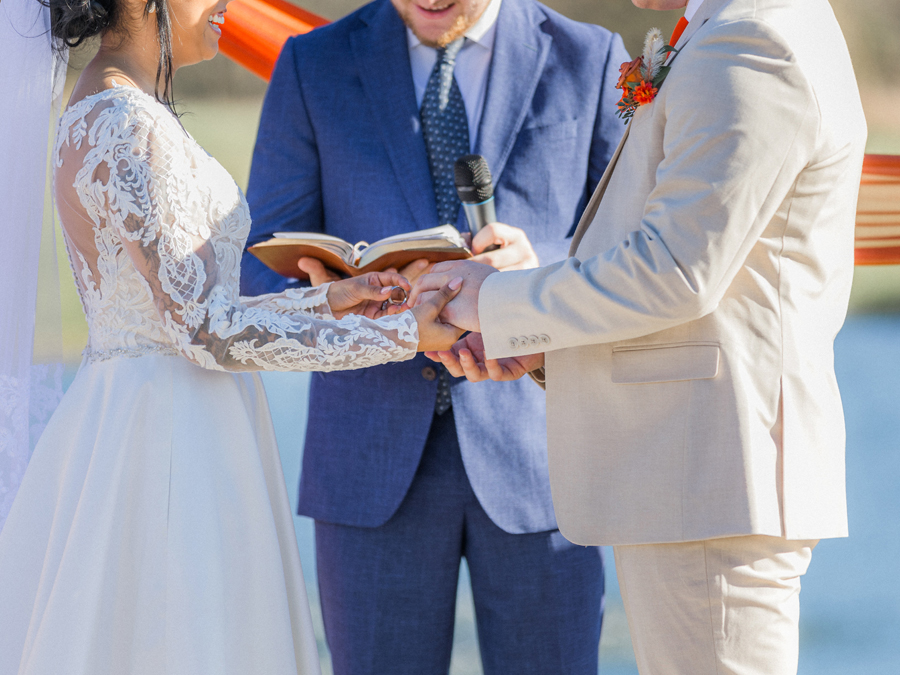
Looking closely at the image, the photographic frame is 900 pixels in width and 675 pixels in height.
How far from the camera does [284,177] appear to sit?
226 centimetres

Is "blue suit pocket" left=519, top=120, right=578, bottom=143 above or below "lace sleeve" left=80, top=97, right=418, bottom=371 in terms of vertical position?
above

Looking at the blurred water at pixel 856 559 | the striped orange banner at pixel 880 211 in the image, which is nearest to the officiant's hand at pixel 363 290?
the blurred water at pixel 856 559

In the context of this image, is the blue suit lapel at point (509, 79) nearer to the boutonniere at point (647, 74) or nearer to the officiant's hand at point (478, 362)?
the officiant's hand at point (478, 362)

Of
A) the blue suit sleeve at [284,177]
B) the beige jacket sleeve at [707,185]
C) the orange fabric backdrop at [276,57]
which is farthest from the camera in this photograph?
the orange fabric backdrop at [276,57]

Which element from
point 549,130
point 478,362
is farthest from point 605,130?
point 478,362

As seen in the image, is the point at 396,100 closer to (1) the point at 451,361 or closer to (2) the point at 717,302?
(1) the point at 451,361

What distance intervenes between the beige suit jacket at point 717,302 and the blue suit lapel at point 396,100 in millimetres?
650

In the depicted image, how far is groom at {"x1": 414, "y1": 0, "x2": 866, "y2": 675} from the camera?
136cm

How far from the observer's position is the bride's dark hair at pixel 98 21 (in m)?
1.66

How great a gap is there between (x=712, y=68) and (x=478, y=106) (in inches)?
37.7

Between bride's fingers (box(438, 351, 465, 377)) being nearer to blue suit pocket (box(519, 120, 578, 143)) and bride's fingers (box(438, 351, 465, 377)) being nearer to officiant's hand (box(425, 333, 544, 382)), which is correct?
officiant's hand (box(425, 333, 544, 382))

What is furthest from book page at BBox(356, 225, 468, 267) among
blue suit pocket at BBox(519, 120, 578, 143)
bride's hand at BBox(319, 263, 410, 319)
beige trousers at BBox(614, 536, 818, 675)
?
beige trousers at BBox(614, 536, 818, 675)

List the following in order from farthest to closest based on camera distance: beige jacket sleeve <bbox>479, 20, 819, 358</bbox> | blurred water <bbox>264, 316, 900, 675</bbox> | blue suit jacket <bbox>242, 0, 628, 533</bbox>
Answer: blurred water <bbox>264, 316, 900, 675</bbox> → blue suit jacket <bbox>242, 0, 628, 533</bbox> → beige jacket sleeve <bbox>479, 20, 819, 358</bbox>

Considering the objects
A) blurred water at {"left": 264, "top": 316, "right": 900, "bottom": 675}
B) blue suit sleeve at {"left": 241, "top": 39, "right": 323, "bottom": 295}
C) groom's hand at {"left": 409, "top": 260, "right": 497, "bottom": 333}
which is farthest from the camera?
blurred water at {"left": 264, "top": 316, "right": 900, "bottom": 675}
